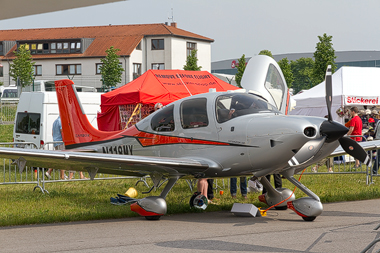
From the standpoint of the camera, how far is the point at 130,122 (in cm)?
1509

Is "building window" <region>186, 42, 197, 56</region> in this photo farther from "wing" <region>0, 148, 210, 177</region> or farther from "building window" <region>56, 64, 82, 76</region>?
"wing" <region>0, 148, 210, 177</region>

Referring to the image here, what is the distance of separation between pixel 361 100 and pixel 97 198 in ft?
39.0

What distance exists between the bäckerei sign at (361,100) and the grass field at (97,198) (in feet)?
16.2

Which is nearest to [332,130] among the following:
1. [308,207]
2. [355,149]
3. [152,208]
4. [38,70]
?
[355,149]

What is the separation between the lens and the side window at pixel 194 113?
319 inches

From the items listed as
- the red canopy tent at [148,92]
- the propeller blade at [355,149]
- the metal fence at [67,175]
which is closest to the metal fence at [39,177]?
the metal fence at [67,175]

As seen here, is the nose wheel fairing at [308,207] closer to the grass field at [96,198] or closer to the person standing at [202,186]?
the grass field at [96,198]

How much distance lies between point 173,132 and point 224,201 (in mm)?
2230

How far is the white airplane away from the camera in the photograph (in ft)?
23.5

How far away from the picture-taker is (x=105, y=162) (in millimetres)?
7656

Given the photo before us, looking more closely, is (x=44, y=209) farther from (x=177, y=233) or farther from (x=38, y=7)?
(x=38, y=7)

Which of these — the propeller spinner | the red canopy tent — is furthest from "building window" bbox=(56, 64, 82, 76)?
the propeller spinner

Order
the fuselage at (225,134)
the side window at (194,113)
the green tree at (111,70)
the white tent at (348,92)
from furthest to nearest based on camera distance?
1. the green tree at (111,70)
2. the white tent at (348,92)
3. the side window at (194,113)
4. the fuselage at (225,134)

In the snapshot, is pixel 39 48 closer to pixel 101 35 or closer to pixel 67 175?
pixel 101 35
